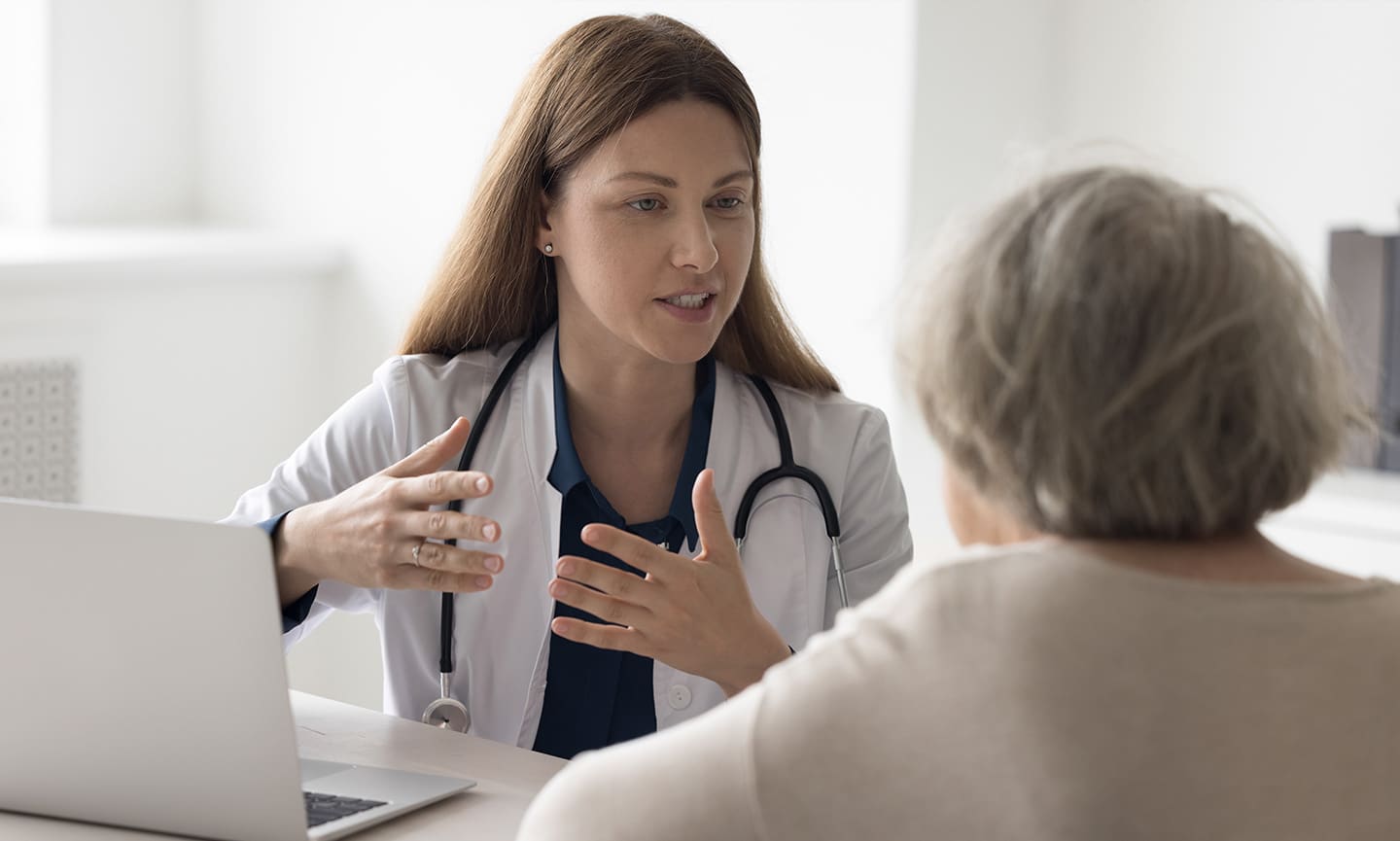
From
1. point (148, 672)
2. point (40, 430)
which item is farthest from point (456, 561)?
point (40, 430)

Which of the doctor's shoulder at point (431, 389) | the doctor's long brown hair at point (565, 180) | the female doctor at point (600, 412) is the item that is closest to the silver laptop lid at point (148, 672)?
the female doctor at point (600, 412)

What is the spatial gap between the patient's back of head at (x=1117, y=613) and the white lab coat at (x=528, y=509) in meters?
0.84

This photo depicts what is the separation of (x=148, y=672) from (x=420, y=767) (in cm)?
31

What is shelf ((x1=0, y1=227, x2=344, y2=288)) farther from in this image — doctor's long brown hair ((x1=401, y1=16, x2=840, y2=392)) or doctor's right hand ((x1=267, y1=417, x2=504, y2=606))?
doctor's right hand ((x1=267, y1=417, x2=504, y2=606))

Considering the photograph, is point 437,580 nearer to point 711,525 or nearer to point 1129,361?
point 711,525

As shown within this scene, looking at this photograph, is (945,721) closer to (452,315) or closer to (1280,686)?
(1280,686)

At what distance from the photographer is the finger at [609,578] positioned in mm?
1205

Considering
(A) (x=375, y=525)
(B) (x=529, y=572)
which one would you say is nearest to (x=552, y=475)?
(B) (x=529, y=572)

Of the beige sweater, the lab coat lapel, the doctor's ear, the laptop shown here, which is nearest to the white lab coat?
the lab coat lapel

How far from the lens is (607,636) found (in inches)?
48.9

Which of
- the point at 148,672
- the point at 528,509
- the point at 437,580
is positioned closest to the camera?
the point at 148,672

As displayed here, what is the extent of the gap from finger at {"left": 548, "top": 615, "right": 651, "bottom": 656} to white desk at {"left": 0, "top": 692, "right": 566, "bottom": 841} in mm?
142

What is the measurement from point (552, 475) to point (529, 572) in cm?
10

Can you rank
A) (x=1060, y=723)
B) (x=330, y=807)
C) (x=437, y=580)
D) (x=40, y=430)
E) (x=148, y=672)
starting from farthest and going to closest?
(x=40, y=430) < (x=437, y=580) < (x=330, y=807) < (x=148, y=672) < (x=1060, y=723)
